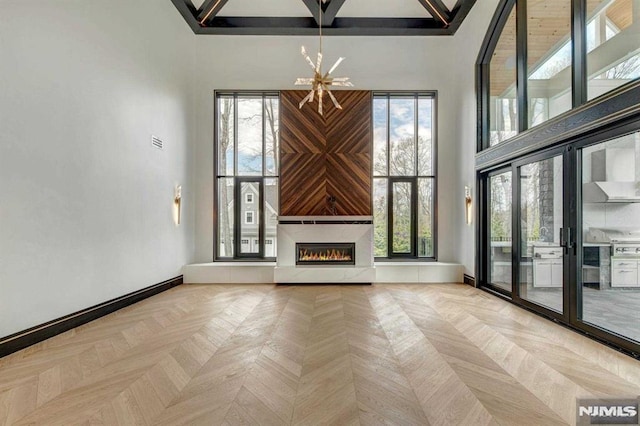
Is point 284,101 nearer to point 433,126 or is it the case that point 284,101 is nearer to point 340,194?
point 340,194

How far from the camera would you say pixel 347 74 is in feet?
23.3

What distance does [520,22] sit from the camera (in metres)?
4.89

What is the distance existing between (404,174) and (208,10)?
536 centimetres

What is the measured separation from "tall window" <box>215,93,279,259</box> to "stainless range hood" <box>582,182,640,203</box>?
534 centimetres

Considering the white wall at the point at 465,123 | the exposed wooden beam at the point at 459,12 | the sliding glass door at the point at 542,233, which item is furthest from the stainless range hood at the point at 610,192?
the exposed wooden beam at the point at 459,12

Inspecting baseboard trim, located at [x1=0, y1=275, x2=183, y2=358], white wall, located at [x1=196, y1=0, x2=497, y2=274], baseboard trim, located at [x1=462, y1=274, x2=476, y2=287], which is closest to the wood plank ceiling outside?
white wall, located at [x1=196, y1=0, x2=497, y2=274]

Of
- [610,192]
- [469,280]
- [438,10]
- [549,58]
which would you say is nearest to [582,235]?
[610,192]

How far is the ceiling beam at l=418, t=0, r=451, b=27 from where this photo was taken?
6.40 m

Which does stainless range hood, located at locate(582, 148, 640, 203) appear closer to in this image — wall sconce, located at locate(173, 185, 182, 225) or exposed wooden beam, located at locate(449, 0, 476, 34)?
exposed wooden beam, located at locate(449, 0, 476, 34)

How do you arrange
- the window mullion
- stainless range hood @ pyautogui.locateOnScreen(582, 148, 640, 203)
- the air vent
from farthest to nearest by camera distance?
1. the air vent
2. the window mullion
3. stainless range hood @ pyautogui.locateOnScreen(582, 148, 640, 203)

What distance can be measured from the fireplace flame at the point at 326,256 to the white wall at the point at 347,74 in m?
2.08

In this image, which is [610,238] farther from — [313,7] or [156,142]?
→ [156,142]

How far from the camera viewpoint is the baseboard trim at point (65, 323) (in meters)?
3.09

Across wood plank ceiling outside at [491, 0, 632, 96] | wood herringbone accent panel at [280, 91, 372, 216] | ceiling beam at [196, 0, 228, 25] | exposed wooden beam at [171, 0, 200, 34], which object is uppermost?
ceiling beam at [196, 0, 228, 25]
